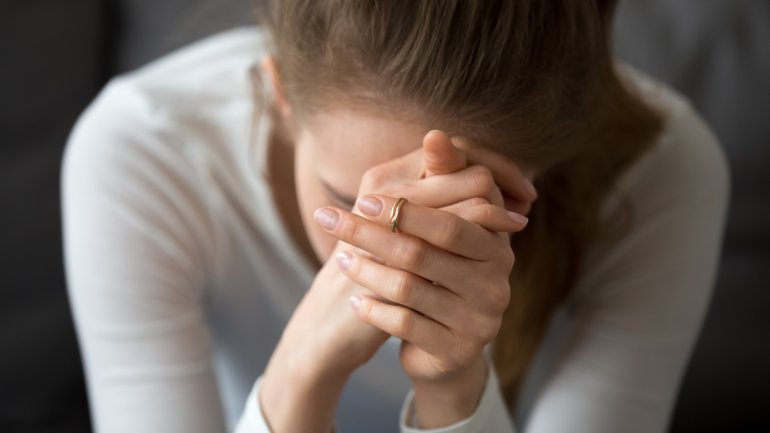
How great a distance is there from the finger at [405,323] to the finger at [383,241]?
0.15ft

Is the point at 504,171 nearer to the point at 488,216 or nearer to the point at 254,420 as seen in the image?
the point at 488,216

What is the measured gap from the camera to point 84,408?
131cm

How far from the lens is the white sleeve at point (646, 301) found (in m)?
1.01

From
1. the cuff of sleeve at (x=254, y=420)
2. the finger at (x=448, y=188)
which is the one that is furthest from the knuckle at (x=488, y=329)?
the cuff of sleeve at (x=254, y=420)

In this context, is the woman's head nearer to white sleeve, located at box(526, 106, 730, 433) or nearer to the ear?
the ear

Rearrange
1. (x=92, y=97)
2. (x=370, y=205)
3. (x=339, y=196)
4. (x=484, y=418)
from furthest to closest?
(x=92, y=97), (x=484, y=418), (x=339, y=196), (x=370, y=205)

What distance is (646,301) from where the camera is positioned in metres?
1.03

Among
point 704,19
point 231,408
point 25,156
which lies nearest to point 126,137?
point 25,156

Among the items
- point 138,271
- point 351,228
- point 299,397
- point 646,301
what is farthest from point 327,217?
point 646,301

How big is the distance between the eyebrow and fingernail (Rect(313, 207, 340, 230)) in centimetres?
9

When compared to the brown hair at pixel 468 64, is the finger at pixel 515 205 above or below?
below

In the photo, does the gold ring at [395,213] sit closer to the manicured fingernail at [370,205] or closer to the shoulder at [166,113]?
the manicured fingernail at [370,205]

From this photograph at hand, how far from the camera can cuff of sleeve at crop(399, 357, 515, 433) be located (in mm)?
859

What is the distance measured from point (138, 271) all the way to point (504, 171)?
0.42m
